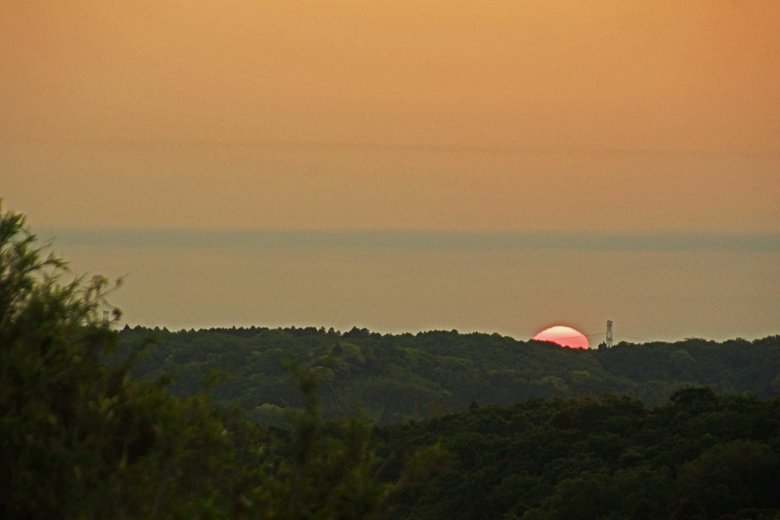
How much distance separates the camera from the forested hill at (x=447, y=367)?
13000 cm

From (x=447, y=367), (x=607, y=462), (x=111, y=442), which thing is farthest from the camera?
(x=447, y=367)

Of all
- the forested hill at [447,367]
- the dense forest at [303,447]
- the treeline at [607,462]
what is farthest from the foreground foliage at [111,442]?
the forested hill at [447,367]

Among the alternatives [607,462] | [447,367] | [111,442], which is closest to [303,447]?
[111,442]

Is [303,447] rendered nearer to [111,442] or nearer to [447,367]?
[111,442]

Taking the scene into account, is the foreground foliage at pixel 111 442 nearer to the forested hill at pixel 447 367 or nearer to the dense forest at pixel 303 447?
the dense forest at pixel 303 447

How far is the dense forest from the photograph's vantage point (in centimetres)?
1328

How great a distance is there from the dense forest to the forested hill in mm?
4459

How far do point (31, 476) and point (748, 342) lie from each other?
155 metres

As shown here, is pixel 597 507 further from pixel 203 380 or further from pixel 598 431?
pixel 203 380

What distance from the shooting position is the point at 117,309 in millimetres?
14266

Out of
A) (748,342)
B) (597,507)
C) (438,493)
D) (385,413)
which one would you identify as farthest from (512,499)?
(748,342)

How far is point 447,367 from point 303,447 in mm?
131779

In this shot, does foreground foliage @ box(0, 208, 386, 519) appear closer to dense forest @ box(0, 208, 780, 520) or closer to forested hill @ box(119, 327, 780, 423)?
dense forest @ box(0, 208, 780, 520)

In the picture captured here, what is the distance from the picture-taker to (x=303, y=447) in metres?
13.8
